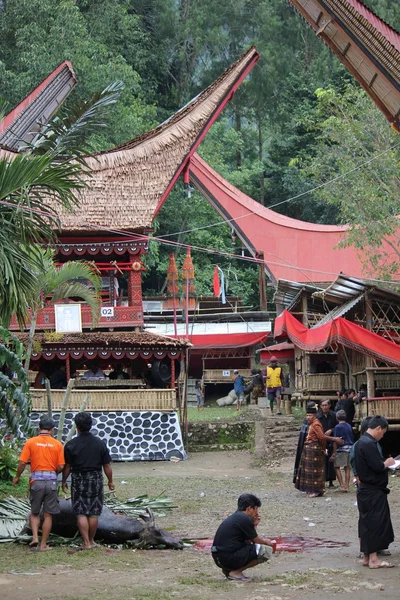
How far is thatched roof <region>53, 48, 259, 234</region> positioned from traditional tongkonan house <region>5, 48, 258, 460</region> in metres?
0.03

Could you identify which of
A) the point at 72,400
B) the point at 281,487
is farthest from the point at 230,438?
the point at 281,487

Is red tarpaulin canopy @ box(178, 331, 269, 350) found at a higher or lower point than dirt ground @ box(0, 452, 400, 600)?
higher

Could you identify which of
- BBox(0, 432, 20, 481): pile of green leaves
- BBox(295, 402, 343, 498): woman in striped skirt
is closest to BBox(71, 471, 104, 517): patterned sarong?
BBox(0, 432, 20, 481): pile of green leaves

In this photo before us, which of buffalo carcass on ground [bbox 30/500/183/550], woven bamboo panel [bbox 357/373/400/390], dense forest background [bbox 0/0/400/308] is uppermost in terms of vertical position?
dense forest background [bbox 0/0/400/308]

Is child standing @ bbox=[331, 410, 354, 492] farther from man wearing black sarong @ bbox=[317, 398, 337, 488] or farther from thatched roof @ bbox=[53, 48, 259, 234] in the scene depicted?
thatched roof @ bbox=[53, 48, 259, 234]

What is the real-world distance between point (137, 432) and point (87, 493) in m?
13.3

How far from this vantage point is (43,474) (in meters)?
10.3

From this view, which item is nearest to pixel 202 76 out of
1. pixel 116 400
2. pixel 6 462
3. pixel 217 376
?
pixel 217 376

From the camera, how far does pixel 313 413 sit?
15.2 meters

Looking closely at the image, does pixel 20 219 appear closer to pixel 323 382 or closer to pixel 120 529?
pixel 120 529

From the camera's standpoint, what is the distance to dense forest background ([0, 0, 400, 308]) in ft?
138

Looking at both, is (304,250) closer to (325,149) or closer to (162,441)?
(325,149)

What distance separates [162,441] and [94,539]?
12.8 metres

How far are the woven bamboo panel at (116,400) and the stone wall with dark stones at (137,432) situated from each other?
16cm
